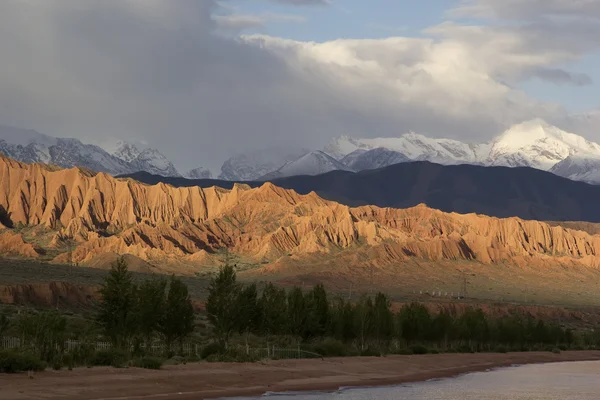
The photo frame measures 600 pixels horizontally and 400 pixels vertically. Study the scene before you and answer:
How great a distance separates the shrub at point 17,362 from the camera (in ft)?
130

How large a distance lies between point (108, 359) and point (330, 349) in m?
27.5

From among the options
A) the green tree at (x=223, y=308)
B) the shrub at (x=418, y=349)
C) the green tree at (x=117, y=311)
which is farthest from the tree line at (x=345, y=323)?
the green tree at (x=117, y=311)

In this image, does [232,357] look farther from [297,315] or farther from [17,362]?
[297,315]

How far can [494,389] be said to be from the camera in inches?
2175

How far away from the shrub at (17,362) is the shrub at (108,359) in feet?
21.0

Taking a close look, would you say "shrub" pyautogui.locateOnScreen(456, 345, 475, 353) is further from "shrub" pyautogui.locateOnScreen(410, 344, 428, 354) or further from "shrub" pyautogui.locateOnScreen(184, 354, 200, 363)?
"shrub" pyautogui.locateOnScreen(184, 354, 200, 363)

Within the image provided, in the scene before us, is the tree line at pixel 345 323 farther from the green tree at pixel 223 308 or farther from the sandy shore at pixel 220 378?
the sandy shore at pixel 220 378

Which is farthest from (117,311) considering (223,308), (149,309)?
(223,308)

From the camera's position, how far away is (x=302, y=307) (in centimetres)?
7744

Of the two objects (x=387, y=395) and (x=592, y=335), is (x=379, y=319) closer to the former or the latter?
(x=387, y=395)

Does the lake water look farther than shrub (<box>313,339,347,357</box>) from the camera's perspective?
No

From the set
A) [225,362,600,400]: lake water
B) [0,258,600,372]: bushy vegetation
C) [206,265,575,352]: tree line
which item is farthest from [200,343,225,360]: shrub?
[225,362,600,400]: lake water

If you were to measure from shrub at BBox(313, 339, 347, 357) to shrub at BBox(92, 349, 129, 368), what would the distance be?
2548 cm

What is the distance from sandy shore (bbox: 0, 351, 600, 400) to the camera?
124 ft
